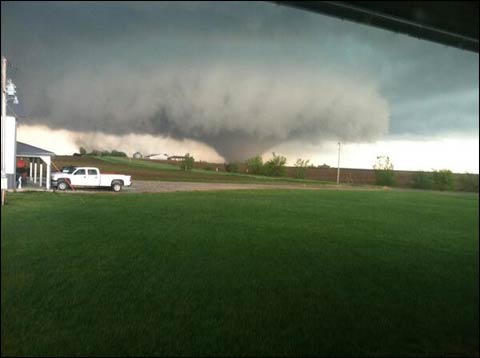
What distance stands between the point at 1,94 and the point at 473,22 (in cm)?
247

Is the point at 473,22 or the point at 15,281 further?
the point at 473,22

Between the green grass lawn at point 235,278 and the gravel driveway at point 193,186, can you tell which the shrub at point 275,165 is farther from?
the green grass lawn at point 235,278

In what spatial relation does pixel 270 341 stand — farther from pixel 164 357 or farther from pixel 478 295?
pixel 478 295

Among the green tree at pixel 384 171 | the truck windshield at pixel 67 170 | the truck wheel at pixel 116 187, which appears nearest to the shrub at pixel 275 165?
the green tree at pixel 384 171

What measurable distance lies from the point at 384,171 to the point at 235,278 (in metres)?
1.15

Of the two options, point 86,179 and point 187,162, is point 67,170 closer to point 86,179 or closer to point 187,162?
point 86,179

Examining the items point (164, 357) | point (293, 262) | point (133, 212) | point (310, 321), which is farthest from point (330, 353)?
point (133, 212)

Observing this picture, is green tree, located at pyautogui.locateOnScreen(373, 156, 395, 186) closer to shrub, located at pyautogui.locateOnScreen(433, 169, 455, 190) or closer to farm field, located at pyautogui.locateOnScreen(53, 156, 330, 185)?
shrub, located at pyautogui.locateOnScreen(433, 169, 455, 190)

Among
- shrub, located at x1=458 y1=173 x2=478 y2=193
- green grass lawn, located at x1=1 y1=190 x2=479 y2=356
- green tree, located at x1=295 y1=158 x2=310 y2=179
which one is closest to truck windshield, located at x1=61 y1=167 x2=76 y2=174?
green grass lawn, located at x1=1 y1=190 x2=479 y2=356

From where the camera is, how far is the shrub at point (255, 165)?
2412 mm

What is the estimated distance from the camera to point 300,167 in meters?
2.52

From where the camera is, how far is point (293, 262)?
2.95m

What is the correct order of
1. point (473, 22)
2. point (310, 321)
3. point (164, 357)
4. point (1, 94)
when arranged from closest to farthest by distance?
point (1, 94) → point (164, 357) → point (473, 22) → point (310, 321)

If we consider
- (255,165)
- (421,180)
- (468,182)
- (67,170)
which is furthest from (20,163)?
(468,182)
